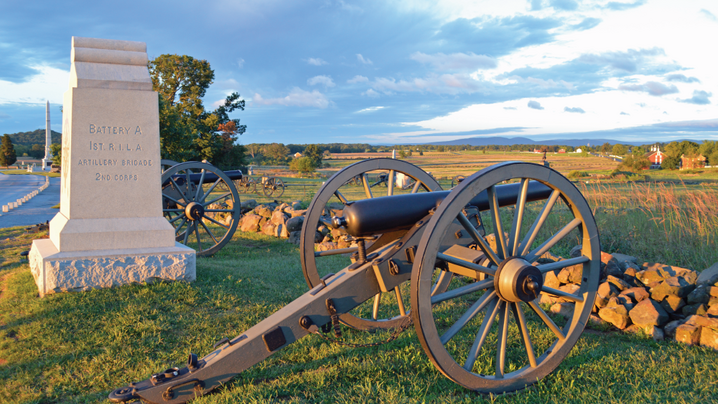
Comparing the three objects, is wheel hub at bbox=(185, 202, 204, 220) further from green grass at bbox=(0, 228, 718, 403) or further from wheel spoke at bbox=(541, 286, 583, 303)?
wheel spoke at bbox=(541, 286, 583, 303)

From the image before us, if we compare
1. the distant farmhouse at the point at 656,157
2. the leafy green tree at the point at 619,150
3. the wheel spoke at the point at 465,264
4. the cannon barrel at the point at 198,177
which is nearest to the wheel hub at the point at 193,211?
the cannon barrel at the point at 198,177

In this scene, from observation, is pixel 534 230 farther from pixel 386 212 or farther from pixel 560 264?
pixel 386 212

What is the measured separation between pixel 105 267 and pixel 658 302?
231 inches

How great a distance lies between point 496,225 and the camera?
118 inches

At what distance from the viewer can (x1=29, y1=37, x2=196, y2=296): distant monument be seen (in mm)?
5148

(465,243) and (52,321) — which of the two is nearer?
(465,243)

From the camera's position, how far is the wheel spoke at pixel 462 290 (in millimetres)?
2748

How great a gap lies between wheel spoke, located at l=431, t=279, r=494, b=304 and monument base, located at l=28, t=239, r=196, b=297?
370 centimetres

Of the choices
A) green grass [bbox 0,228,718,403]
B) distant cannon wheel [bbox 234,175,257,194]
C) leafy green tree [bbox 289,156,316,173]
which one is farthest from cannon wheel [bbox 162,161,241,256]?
leafy green tree [bbox 289,156,316,173]

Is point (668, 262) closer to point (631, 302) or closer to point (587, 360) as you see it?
point (631, 302)

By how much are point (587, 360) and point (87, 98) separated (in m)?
5.81

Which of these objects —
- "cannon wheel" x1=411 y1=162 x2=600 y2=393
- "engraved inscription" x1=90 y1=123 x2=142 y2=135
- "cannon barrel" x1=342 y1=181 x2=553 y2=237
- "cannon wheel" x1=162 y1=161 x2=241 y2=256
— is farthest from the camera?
"cannon wheel" x1=162 y1=161 x2=241 y2=256

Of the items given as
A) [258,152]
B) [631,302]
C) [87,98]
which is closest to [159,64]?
[87,98]

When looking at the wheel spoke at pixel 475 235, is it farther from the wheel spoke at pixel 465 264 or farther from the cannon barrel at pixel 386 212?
the cannon barrel at pixel 386 212
